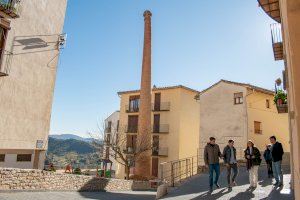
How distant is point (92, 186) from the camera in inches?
664

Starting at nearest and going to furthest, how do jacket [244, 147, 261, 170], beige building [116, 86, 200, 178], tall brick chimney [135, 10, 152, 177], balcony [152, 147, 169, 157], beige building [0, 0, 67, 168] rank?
1. jacket [244, 147, 261, 170]
2. beige building [0, 0, 67, 168]
3. tall brick chimney [135, 10, 152, 177]
4. balcony [152, 147, 169, 157]
5. beige building [116, 86, 200, 178]

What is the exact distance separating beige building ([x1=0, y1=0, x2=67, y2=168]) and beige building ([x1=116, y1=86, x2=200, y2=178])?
2007 centimetres

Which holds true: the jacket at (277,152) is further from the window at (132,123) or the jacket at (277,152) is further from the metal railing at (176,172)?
the window at (132,123)

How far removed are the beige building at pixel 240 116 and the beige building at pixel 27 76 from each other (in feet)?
56.8

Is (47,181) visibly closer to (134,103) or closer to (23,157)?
(23,157)

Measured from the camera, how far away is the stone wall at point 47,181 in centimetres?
1194

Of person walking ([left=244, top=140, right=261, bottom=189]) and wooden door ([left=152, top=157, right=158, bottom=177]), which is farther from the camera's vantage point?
wooden door ([left=152, top=157, right=158, bottom=177])

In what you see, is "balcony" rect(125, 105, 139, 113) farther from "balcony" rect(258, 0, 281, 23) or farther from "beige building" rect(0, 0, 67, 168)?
"balcony" rect(258, 0, 281, 23)

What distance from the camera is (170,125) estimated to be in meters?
38.2

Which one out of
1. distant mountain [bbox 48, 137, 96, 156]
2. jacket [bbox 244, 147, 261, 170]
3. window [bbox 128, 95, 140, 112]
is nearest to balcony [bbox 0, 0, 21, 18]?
jacket [bbox 244, 147, 261, 170]

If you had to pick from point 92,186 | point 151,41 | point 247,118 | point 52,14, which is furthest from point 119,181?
point 151,41

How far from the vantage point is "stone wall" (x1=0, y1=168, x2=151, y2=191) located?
11941mm

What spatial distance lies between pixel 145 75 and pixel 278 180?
2193 centimetres

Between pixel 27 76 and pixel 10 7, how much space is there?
12.9 ft
